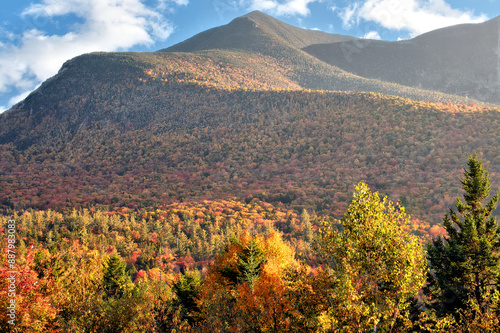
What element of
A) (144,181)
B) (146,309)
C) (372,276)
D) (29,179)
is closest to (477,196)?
(372,276)

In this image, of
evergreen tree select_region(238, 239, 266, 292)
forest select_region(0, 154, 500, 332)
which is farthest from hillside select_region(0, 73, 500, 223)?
forest select_region(0, 154, 500, 332)

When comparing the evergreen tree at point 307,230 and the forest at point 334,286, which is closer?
the forest at point 334,286

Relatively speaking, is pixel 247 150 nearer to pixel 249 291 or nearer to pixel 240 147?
pixel 240 147

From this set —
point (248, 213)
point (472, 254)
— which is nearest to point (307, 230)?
point (248, 213)

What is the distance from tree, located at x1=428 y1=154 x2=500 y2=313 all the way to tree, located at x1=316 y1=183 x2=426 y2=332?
9289 millimetres

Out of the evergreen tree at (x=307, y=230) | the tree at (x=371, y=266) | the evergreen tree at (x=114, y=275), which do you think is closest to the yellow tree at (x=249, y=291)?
the tree at (x=371, y=266)

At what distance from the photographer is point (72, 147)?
176875 mm

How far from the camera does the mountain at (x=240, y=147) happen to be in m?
119

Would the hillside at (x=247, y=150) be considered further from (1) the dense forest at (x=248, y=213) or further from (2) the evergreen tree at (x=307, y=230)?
(2) the evergreen tree at (x=307, y=230)

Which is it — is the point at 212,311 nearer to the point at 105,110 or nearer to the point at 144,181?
the point at 144,181

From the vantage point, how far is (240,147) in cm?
16812

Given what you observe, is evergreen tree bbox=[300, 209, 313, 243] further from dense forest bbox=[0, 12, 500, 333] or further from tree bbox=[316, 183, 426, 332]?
tree bbox=[316, 183, 426, 332]

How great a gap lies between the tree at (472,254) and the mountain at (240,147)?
8242 cm

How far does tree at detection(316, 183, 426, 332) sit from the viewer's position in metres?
11.1
